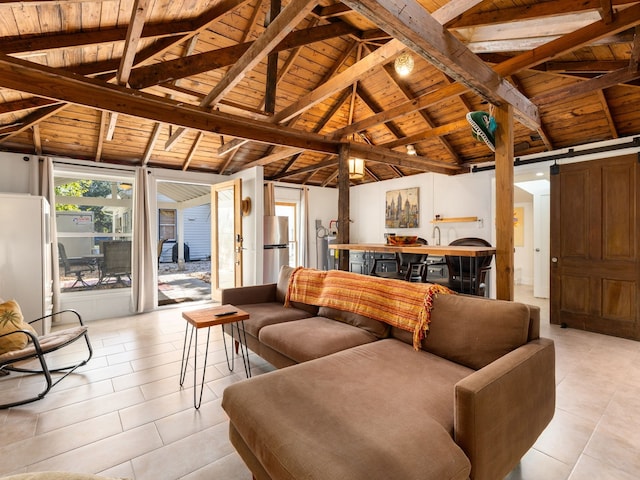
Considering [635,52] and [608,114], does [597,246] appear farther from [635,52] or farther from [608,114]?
[635,52]

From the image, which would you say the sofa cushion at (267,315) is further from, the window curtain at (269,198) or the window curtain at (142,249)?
the window curtain at (269,198)

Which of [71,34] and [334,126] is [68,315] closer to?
[71,34]

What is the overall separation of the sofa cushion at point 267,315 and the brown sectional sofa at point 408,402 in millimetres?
535

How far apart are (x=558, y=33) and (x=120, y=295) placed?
6.53 m

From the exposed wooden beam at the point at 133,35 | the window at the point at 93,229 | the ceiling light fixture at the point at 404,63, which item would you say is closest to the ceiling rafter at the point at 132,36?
the exposed wooden beam at the point at 133,35

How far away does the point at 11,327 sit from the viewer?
8.82ft

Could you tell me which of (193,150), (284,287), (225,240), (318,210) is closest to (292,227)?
(318,210)

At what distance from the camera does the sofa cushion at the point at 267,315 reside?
287 centimetres

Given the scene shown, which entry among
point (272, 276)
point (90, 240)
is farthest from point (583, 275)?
point (90, 240)

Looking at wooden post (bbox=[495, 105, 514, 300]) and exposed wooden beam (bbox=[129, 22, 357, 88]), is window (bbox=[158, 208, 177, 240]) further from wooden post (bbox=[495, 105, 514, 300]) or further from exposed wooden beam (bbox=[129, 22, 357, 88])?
wooden post (bbox=[495, 105, 514, 300])

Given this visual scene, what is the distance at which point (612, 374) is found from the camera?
2.90 m

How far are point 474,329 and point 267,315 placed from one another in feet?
6.07

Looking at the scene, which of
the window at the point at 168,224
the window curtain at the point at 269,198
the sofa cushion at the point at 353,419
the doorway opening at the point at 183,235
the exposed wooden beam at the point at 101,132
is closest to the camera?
the sofa cushion at the point at 353,419

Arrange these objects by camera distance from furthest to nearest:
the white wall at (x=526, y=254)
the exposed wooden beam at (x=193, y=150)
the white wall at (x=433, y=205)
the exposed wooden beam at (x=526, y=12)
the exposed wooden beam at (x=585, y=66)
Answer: the white wall at (x=526, y=254) < the white wall at (x=433, y=205) < the exposed wooden beam at (x=193, y=150) < the exposed wooden beam at (x=585, y=66) < the exposed wooden beam at (x=526, y=12)
